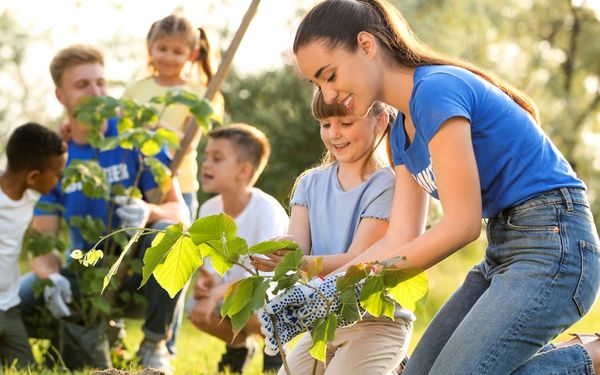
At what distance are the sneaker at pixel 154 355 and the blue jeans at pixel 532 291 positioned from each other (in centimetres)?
→ 215

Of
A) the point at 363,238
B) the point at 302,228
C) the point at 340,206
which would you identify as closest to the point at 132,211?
the point at 302,228

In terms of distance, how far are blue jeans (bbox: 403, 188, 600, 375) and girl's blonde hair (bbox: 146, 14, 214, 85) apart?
2823 millimetres

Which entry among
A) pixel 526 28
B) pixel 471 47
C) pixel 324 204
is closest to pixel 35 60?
pixel 471 47

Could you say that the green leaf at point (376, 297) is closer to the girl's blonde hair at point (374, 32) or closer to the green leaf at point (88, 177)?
the girl's blonde hair at point (374, 32)

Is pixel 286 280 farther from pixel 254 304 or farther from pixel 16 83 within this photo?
pixel 16 83

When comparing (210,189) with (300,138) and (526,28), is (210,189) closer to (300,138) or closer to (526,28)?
(300,138)

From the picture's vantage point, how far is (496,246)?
2742 mm

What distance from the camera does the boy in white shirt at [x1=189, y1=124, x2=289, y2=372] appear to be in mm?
4766

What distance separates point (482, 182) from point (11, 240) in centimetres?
273

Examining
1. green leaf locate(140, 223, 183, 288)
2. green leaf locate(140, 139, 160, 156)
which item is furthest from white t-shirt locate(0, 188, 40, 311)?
green leaf locate(140, 223, 183, 288)

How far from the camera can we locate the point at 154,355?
14.8 feet

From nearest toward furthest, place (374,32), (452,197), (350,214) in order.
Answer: (452,197) → (374,32) → (350,214)

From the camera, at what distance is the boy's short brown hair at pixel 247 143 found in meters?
5.15

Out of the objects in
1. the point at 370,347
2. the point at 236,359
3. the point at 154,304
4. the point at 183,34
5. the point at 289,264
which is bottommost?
the point at 236,359
